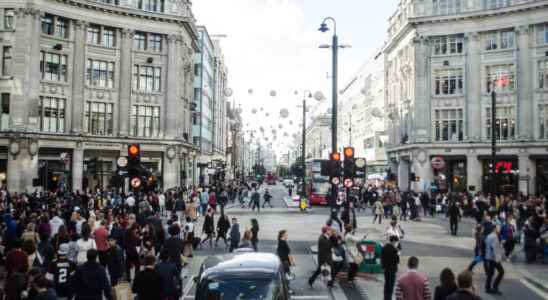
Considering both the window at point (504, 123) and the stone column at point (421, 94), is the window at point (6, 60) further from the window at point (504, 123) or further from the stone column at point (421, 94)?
the window at point (504, 123)

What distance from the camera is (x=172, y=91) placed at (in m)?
52.4

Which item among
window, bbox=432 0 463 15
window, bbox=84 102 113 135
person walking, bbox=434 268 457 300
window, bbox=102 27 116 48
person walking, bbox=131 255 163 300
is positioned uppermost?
window, bbox=432 0 463 15

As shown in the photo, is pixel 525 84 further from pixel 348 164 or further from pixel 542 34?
pixel 348 164

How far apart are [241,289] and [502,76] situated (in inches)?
1955

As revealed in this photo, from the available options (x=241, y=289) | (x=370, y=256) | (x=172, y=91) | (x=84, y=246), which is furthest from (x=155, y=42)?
(x=241, y=289)

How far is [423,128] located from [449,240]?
103 ft

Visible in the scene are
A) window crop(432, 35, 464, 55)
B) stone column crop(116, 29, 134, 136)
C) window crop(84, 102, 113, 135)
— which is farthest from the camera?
window crop(432, 35, 464, 55)

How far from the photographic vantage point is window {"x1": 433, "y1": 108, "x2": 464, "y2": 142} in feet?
175

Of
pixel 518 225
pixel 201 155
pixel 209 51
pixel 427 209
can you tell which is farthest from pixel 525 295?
pixel 209 51

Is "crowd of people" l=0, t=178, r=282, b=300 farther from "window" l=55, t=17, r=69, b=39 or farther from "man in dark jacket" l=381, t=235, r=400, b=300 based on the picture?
"window" l=55, t=17, r=69, b=39

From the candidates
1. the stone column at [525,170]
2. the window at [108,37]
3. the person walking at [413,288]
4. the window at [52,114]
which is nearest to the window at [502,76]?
the stone column at [525,170]

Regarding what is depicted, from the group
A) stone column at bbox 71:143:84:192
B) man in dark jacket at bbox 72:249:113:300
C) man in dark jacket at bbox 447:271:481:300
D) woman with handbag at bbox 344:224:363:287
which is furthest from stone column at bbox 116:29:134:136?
man in dark jacket at bbox 447:271:481:300

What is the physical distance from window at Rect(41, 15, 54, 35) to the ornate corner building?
3.5 inches

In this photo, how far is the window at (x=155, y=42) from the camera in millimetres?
52312
